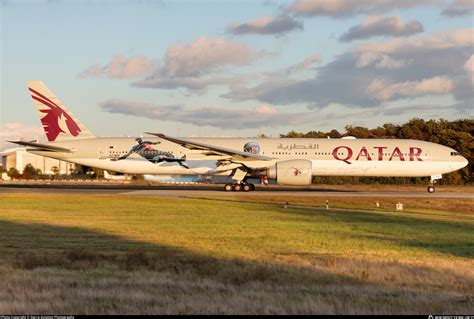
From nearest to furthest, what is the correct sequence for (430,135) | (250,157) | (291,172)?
(291,172) → (250,157) → (430,135)

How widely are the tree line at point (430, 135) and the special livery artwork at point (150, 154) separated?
24339 millimetres

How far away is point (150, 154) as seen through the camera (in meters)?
47.6

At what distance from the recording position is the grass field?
10188 mm

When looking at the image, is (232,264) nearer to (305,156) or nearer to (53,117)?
(305,156)

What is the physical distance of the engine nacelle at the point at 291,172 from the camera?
44.8 meters

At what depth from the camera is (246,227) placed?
23.6 meters

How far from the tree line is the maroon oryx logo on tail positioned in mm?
27122

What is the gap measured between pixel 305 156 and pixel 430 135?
36.3 m

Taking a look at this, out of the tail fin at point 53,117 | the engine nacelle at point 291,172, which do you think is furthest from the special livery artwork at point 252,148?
the tail fin at point 53,117

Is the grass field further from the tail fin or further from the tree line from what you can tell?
the tree line

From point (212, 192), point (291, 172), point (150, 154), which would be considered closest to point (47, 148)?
point (150, 154)

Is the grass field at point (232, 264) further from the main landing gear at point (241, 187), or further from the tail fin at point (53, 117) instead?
the tail fin at point (53, 117)

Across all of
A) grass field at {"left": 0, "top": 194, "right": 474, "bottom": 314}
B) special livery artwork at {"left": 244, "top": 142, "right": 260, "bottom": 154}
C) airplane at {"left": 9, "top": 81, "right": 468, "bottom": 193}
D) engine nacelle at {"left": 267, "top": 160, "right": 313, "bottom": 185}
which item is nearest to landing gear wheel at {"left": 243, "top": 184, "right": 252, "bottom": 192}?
airplane at {"left": 9, "top": 81, "right": 468, "bottom": 193}

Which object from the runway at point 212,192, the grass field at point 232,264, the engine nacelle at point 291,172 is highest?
the engine nacelle at point 291,172
